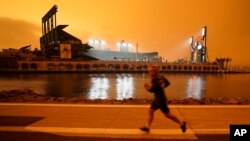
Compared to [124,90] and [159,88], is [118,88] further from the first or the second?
[159,88]

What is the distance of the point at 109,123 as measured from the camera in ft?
30.2

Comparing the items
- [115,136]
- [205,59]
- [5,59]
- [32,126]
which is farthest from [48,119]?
[205,59]

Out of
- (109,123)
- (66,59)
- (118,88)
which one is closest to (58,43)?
(66,59)

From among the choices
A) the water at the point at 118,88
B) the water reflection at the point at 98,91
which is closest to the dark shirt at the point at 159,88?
the water at the point at 118,88

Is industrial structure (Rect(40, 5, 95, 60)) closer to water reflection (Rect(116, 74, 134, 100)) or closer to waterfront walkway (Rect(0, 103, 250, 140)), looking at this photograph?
water reflection (Rect(116, 74, 134, 100))

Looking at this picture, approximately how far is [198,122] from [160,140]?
90.4 inches

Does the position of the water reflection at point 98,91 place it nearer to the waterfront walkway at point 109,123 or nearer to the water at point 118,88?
the water at point 118,88

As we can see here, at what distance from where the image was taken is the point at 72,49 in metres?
164

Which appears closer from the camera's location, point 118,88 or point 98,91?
point 98,91

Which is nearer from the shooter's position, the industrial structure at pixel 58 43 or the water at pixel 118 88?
the water at pixel 118 88

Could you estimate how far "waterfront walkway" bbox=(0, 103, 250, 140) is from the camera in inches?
311

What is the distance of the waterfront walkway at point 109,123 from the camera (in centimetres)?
789

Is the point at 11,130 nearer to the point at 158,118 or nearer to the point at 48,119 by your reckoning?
the point at 48,119

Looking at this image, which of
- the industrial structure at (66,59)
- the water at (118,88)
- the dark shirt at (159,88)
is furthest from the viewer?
the industrial structure at (66,59)
